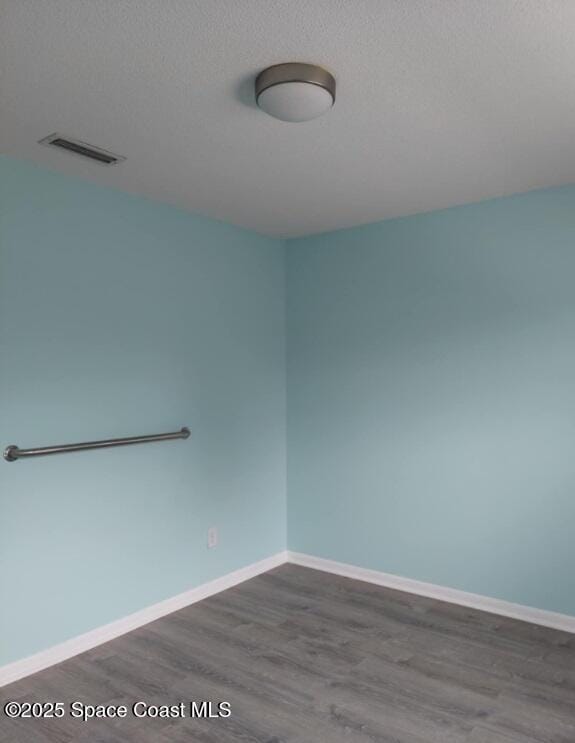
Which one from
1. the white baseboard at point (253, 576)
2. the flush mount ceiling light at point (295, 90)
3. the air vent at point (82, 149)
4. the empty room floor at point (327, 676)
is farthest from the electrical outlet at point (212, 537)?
the flush mount ceiling light at point (295, 90)

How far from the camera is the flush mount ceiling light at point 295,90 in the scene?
1.74 metres

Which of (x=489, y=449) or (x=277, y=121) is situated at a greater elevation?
(x=277, y=121)

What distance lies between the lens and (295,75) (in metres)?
1.73

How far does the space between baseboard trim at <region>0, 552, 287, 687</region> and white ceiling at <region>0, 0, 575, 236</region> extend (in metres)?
2.15

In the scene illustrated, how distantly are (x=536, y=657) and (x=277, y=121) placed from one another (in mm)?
2540

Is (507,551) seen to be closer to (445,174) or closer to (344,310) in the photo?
(344,310)

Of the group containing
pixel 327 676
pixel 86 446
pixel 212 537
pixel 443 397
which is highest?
pixel 443 397

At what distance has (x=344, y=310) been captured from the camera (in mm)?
3666

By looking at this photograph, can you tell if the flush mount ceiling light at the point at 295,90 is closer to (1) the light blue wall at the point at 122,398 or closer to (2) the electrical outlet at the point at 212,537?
(1) the light blue wall at the point at 122,398

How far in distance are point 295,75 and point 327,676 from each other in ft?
7.56

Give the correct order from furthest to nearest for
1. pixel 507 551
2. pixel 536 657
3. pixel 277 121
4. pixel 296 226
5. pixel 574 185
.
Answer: pixel 296 226 < pixel 507 551 < pixel 574 185 < pixel 536 657 < pixel 277 121

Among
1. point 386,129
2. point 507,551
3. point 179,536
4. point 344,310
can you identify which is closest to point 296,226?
point 344,310

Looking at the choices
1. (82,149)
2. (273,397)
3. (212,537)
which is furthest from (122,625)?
(82,149)

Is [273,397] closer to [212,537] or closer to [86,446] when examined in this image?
[212,537]
